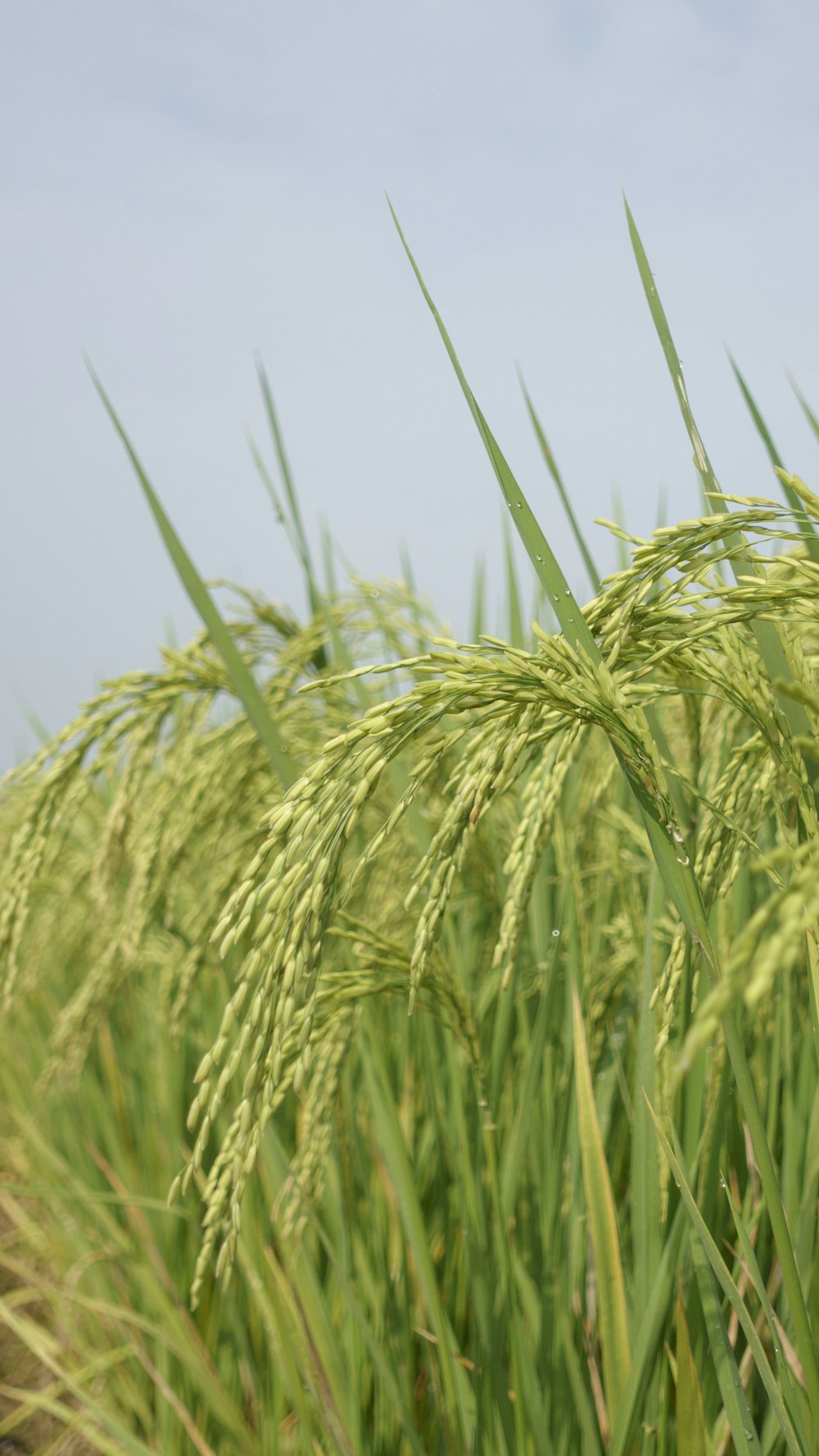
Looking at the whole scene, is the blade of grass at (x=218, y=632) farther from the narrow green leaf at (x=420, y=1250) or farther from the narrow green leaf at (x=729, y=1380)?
the narrow green leaf at (x=729, y=1380)

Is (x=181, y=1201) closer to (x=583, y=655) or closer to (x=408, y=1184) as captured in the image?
(x=408, y=1184)

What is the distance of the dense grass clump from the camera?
0.75 m

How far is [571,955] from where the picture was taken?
4.73ft

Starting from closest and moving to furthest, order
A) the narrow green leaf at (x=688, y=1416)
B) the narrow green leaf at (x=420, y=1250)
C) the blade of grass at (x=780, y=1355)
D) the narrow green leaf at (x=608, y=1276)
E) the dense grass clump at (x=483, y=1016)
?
the dense grass clump at (x=483, y=1016) < the blade of grass at (x=780, y=1355) < the narrow green leaf at (x=688, y=1416) < the narrow green leaf at (x=608, y=1276) < the narrow green leaf at (x=420, y=1250)

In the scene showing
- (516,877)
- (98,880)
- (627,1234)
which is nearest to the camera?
(516,877)

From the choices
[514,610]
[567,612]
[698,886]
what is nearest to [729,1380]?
[698,886]

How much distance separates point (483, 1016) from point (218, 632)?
864 millimetres

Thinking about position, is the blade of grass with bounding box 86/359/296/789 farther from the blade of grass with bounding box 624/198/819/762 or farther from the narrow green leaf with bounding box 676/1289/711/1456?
the narrow green leaf with bounding box 676/1289/711/1456

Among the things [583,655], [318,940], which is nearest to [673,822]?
[583,655]

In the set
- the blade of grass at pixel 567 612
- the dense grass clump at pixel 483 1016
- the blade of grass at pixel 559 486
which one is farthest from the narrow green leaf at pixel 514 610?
the blade of grass at pixel 567 612

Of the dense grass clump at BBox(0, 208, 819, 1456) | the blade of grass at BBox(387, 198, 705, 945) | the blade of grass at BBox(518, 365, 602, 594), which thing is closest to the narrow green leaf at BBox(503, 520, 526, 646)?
the dense grass clump at BBox(0, 208, 819, 1456)

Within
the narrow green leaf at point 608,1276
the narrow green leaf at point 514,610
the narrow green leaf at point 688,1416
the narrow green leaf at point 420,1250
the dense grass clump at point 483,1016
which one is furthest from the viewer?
the narrow green leaf at point 514,610

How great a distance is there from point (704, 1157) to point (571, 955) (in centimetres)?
29

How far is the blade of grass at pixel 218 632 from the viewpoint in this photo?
121 centimetres
